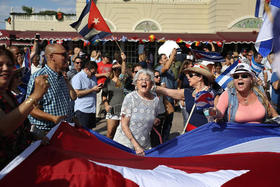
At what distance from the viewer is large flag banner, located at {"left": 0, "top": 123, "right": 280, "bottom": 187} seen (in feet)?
7.82

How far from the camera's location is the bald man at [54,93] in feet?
11.4

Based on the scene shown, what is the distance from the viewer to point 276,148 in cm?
325

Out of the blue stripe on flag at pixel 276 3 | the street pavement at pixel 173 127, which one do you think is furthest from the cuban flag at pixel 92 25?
the blue stripe on flag at pixel 276 3

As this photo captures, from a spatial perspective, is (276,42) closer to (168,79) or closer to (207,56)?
(207,56)

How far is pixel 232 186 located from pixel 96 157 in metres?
1.34

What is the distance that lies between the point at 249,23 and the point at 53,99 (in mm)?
20557

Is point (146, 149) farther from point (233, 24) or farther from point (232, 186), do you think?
point (233, 24)

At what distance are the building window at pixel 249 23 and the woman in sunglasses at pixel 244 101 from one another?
1889 centimetres

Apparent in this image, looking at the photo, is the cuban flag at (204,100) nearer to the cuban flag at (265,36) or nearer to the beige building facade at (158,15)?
the cuban flag at (265,36)

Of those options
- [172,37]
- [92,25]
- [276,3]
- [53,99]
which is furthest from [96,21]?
[172,37]

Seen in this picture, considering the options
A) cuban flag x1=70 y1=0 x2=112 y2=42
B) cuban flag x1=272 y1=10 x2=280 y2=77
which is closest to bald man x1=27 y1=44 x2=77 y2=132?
cuban flag x1=272 y1=10 x2=280 y2=77

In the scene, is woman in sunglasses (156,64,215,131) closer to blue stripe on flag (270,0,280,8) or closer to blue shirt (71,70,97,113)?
blue stripe on flag (270,0,280,8)

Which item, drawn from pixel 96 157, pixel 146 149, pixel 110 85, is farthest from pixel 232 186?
pixel 110 85

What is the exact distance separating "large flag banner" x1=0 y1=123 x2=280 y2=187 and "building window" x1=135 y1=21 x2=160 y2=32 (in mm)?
19379
